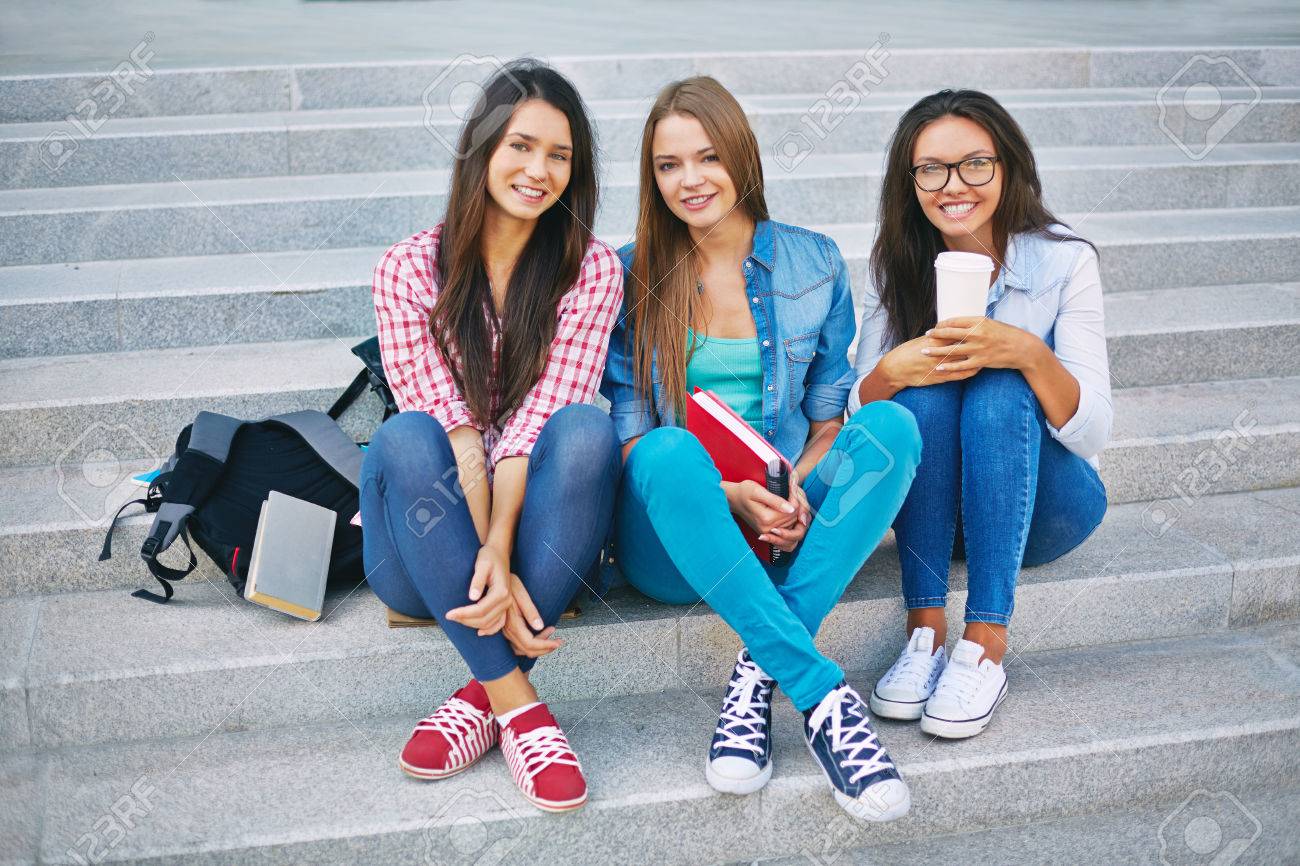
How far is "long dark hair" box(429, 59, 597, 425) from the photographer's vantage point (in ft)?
7.04

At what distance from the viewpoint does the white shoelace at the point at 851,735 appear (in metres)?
1.89

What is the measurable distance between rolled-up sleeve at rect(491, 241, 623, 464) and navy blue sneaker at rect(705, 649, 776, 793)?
0.59 meters

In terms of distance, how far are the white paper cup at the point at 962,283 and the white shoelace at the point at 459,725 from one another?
1118 mm

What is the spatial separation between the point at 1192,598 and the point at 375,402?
1.97 metres

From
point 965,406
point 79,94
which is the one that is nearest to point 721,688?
point 965,406

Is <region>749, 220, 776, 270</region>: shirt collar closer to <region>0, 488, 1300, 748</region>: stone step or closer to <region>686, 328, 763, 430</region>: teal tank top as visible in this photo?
<region>686, 328, 763, 430</region>: teal tank top

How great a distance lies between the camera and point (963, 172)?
87.6 inches

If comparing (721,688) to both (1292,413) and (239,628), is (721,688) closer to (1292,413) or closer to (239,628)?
(239,628)

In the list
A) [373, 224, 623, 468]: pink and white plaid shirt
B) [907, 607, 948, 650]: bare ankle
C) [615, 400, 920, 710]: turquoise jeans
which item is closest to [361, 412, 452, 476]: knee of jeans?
[373, 224, 623, 468]: pink and white plaid shirt

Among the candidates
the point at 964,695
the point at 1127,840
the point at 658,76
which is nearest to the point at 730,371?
the point at 964,695
